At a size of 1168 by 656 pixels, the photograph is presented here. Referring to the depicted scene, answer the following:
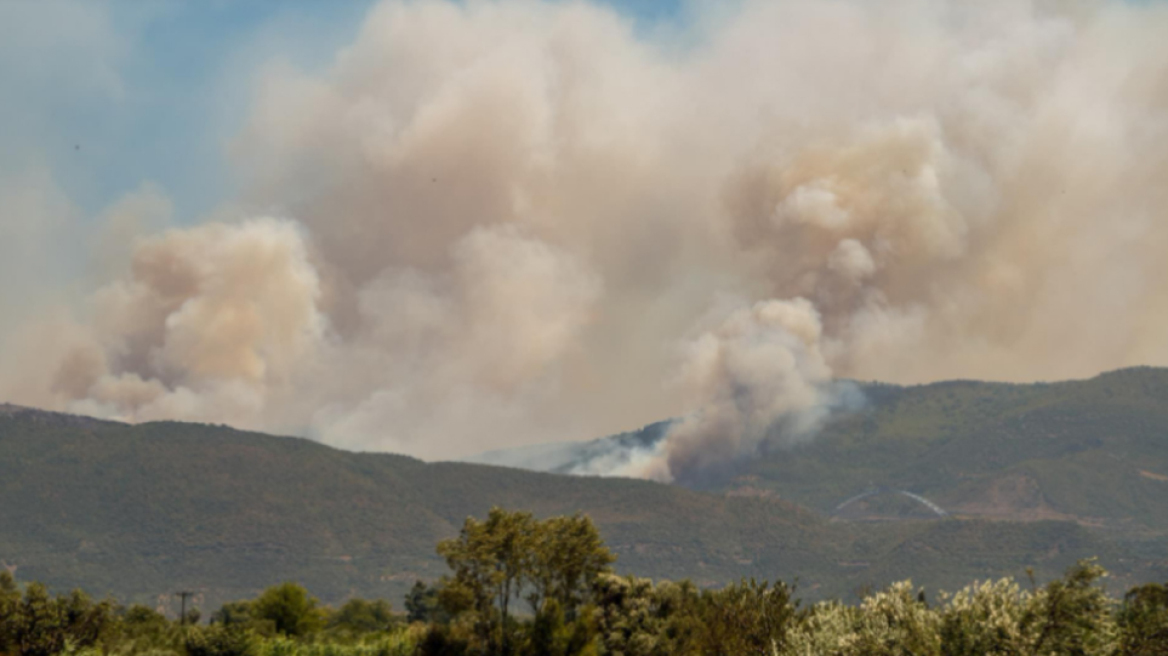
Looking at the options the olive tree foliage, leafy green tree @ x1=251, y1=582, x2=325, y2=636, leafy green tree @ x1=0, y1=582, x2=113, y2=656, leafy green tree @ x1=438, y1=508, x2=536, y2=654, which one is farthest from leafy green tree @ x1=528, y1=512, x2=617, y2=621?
leafy green tree @ x1=251, y1=582, x2=325, y2=636

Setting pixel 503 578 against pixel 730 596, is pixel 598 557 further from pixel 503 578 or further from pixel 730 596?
pixel 730 596

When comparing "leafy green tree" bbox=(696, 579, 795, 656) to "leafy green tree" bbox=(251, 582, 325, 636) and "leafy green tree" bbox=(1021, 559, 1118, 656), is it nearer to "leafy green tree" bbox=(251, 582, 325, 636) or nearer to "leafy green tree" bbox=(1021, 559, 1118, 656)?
"leafy green tree" bbox=(1021, 559, 1118, 656)

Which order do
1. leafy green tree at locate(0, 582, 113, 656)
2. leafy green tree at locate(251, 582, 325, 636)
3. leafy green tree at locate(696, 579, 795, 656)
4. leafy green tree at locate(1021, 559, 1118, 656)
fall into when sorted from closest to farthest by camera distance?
leafy green tree at locate(1021, 559, 1118, 656)
leafy green tree at locate(696, 579, 795, 656)
leafy green tree at locate(0, 582, 113, 656)
leafy green tree at locate(251, 582, 325, 636)

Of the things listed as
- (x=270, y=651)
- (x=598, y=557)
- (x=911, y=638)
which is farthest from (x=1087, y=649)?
(x=270, y=651)

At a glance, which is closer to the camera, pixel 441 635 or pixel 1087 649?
pixel 1087 649

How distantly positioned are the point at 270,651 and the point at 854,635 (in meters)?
74.0

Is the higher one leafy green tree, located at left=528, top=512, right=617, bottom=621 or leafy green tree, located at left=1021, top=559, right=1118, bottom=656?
leafy green tree, located at left=528, top=512, right=617, bottom=621

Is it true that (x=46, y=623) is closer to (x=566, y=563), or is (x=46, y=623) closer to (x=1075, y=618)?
(x=566, y=563)

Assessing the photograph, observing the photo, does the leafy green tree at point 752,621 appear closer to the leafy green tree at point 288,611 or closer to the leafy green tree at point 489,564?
the leafy green tree at point 489,564

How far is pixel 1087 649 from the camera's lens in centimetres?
3806

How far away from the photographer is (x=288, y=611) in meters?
162

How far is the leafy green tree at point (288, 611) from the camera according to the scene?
161 metres

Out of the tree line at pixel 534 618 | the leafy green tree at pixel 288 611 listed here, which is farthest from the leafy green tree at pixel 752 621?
the leafy green tree at pixel 288 611

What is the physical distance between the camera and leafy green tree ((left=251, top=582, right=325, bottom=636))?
527ft
